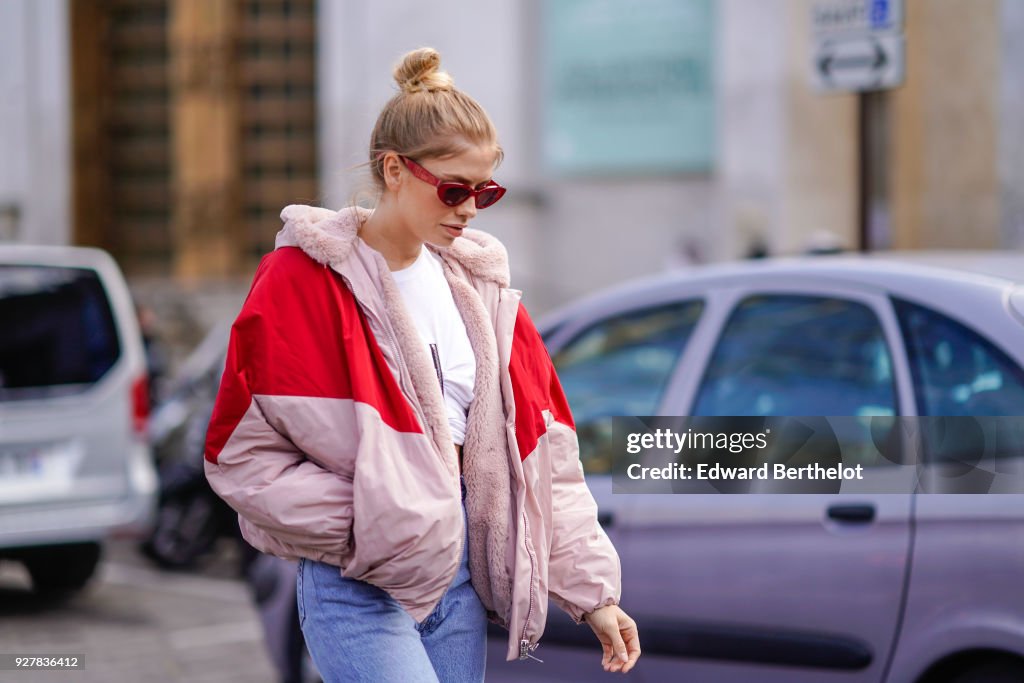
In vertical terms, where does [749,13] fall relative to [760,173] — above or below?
above

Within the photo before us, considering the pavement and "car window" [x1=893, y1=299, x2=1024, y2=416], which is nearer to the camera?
"car window" [x1=893, y1=299, x2=1024, y2=416]

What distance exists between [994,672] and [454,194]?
1796mm

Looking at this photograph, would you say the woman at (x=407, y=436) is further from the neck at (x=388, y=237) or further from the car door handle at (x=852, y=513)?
the car door handle at (x=852, y=513)

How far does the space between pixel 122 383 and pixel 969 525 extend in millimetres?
4999

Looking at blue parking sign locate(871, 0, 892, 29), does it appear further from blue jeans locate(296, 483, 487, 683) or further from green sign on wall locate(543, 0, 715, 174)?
green sign on wall locate(543, 0, 715, 174)

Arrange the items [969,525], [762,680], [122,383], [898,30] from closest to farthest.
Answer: [969,525] < [762,680] < [898,30] < [122,383]

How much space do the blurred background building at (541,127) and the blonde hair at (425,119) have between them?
250 inches

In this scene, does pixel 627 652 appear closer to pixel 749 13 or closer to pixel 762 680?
pixel 762 680

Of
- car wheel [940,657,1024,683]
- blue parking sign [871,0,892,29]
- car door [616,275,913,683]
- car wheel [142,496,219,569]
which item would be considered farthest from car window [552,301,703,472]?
car wheel [142,496,219,569]

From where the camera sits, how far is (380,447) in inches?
90.7

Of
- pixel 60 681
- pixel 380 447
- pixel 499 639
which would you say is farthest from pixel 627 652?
pixel 60 681

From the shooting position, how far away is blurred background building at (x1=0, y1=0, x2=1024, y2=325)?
12.1m

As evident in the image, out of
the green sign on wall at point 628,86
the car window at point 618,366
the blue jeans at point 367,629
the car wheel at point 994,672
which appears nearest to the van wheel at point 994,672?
the car wheel at point 994,672

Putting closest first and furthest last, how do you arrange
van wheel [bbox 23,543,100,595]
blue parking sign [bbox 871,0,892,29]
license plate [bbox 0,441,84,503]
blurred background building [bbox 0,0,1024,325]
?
blue parking sign [bbox 871,0,892,29] → license plate [bbox 0,441,84,503] → van wheel [bbox 23,543,100,595] → blurred background building [bbox 0,0,1024,325]
